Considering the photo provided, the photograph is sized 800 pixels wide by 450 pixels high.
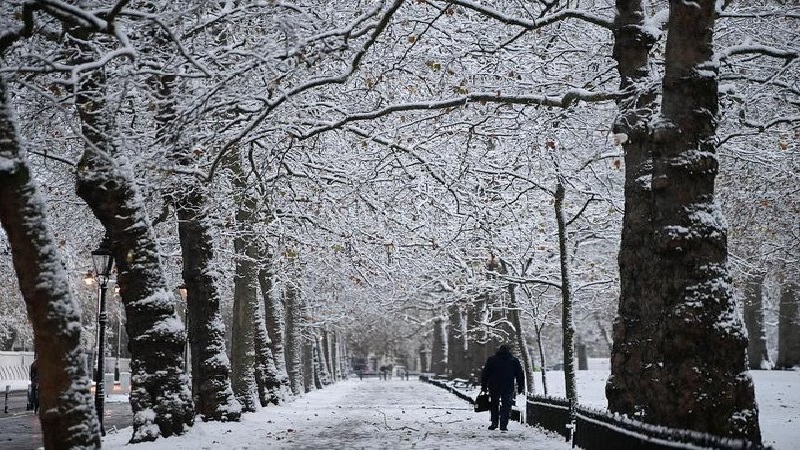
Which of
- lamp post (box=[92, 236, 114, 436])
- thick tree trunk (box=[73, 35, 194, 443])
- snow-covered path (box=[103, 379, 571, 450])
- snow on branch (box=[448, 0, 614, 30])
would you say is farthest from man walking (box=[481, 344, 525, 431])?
lamp post (box=[92, 236, 114, 436])

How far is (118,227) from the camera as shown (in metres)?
13.3

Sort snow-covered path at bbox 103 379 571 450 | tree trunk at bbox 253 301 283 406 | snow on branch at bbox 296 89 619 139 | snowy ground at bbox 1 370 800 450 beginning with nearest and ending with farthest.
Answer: snow on branch at bbox 296 89 619 139 → snow-covered path at bbox 103 379 571 450 → snowy ground at bbox 1 370 800 450 → tree trunk at bbox 253 301 283 406

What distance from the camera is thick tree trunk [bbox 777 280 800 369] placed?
3753 cm

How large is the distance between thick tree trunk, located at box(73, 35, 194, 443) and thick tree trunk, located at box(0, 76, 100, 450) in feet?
13.2

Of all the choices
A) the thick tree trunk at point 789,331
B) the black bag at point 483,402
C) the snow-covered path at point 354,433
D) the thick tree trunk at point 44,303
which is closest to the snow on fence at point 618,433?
the snow-covered path at point 354,433

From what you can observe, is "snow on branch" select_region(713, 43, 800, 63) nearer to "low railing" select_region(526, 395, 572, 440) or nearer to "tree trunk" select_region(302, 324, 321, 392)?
"low railing" select_region(526, 395, 572, 440)

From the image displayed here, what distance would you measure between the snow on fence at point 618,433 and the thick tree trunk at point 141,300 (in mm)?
6301

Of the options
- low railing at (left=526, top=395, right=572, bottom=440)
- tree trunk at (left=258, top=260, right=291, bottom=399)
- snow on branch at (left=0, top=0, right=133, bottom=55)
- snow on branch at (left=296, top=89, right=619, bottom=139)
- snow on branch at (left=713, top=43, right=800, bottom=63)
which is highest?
snow on branch at (left=713, top=43, right=800, bottom=63)

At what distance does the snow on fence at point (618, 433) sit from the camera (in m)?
6.46

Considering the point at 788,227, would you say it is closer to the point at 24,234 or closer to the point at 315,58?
the point at 315,58

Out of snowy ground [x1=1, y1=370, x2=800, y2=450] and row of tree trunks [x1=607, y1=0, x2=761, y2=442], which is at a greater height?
row of tree trunks [x1=607, y1=0, x2=761, y2=442]

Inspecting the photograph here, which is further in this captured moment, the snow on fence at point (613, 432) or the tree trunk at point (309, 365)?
the tree trunk at point (309, 365)

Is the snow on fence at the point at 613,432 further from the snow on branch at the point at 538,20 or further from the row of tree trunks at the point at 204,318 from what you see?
the row of tree trunks at the point at 204,318

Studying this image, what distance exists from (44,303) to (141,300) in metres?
4.46
